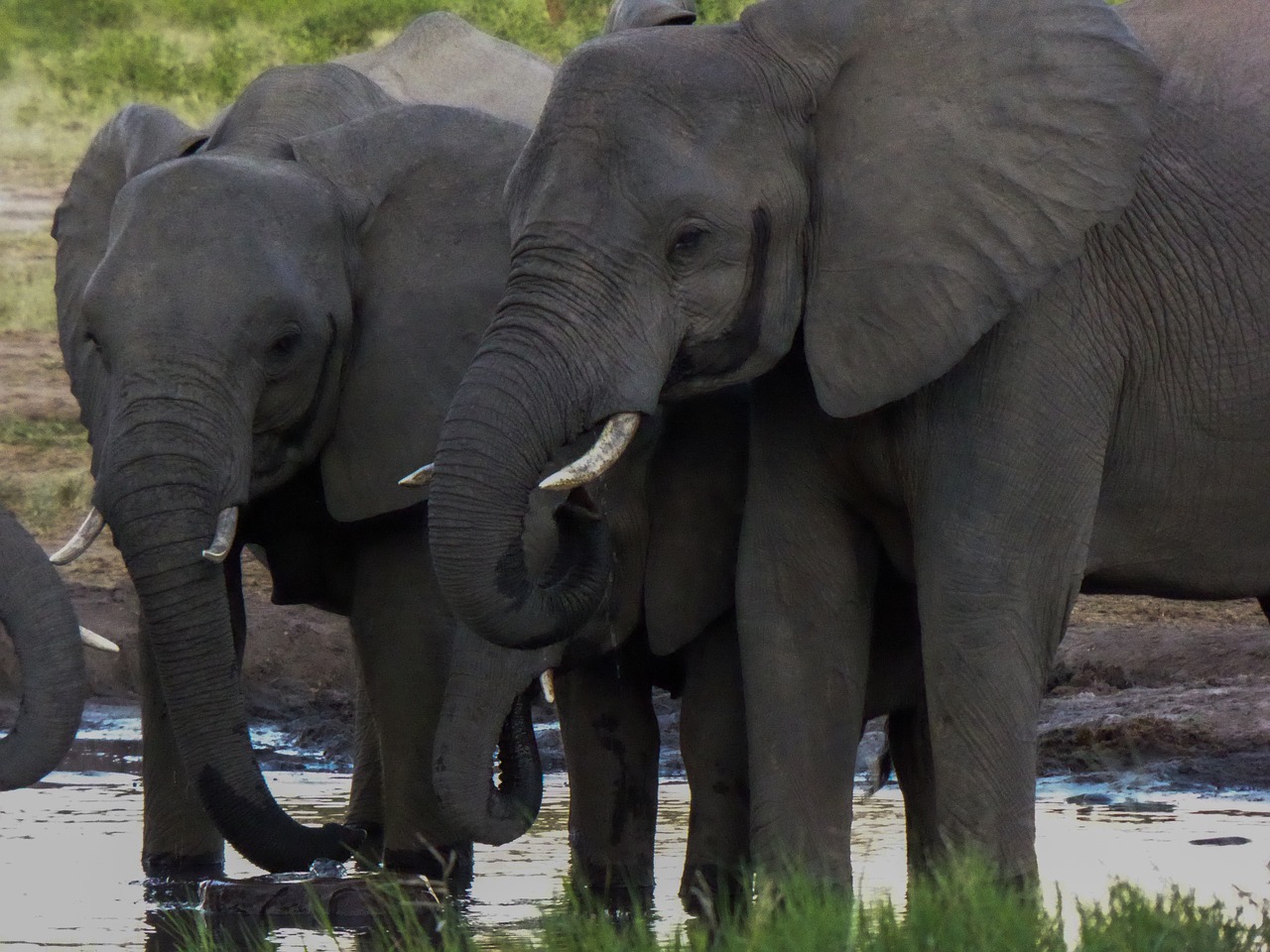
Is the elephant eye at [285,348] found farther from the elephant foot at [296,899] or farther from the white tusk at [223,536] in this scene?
the elephant foot at [296,899]

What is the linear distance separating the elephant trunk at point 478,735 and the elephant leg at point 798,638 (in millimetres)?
556

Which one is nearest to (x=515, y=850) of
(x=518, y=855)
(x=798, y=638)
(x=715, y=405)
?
(x=518, y=855)

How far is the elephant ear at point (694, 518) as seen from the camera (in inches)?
215

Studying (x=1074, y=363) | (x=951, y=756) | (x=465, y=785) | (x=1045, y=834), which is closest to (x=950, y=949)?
(x=951, y=756)

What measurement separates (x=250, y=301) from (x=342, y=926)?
1.31 metres

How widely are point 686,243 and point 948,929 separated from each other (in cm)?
127

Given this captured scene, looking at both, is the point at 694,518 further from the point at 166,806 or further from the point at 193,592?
the point at 166,806

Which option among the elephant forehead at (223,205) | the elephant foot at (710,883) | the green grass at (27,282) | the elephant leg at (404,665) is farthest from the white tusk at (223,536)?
the green grass at (27,282)

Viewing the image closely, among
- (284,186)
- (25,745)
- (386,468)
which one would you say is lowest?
(25,745)

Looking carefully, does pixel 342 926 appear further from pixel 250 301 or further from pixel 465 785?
pixel 250 301

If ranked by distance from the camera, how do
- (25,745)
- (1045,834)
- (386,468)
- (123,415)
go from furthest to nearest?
(1045,834) < (386,468) < (123,415) < (25,745)

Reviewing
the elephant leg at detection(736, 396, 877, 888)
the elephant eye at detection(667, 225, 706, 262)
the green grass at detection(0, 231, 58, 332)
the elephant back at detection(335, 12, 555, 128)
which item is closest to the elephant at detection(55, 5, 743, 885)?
the elephant leg at detection(736, 396, 877, 888)

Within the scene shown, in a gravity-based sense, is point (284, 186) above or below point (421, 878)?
above

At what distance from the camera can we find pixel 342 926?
5.46 meters
